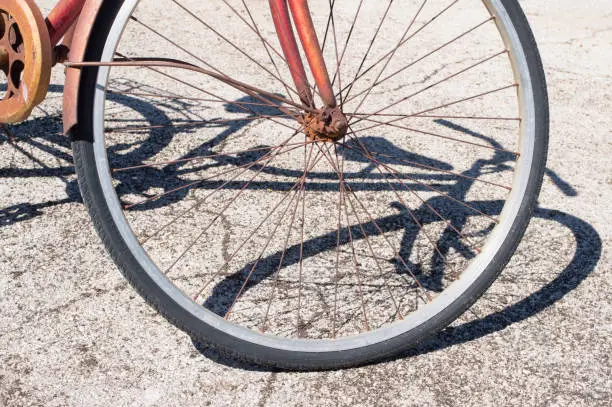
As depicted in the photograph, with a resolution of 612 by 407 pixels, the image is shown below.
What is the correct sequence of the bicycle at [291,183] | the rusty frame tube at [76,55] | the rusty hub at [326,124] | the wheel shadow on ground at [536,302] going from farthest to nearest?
the wheel shadow on ground at [536,302] → the rusty hub at [326,124] → the bicycle at [291,183] → the rusty frame tube at [76,55]

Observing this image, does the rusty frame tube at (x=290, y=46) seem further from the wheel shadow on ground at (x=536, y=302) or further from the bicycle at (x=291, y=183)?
the wheel shadow on ground at (x=536, y=302)

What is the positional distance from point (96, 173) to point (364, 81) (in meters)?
2.48

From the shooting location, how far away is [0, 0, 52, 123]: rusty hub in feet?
6.55

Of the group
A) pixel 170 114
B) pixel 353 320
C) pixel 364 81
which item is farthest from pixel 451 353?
pixel 364 81

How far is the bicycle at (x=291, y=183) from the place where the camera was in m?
1.98

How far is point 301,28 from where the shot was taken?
2055 millimetres

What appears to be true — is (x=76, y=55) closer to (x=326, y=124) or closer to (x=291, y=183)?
(x=326, y=124)

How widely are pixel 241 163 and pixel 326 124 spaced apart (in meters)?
1.16

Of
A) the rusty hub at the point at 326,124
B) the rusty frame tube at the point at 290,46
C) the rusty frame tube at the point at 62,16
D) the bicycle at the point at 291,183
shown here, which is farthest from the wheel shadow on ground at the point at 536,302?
the rusty frame tube at the point at 62,16

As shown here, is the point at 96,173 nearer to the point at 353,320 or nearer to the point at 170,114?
the point at 353,320

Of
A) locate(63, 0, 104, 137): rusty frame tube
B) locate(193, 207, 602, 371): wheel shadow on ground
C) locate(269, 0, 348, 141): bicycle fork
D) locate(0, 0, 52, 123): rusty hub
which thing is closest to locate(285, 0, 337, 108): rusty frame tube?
locate(269, 0, 348, 141): bicycle fork

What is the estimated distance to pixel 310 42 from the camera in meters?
2.05

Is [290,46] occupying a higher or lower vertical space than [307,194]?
higher

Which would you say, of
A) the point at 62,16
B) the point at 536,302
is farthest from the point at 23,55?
the point at 536,302
